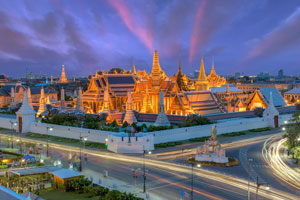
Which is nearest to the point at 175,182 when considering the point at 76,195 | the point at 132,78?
the point at 76,195

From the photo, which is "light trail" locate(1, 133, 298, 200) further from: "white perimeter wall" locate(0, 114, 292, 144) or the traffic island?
"white perimeter wall" locate(0, 114, 292, 144)

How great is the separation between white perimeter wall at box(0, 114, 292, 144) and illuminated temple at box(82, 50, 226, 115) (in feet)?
22.9

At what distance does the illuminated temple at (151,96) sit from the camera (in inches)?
1916

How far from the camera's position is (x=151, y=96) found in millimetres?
55844

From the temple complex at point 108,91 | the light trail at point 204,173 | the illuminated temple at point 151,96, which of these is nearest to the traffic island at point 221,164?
the light trail at point 204,173

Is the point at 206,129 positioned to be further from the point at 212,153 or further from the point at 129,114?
the point at 212,153

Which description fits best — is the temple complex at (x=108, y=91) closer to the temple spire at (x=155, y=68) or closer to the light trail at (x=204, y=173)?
the temple spire at (x=155, y=68)

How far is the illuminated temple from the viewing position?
4866 centimetres

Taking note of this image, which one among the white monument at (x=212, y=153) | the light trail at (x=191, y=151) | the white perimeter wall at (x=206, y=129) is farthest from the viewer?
the white perimeter wall at (x=206, y=129)

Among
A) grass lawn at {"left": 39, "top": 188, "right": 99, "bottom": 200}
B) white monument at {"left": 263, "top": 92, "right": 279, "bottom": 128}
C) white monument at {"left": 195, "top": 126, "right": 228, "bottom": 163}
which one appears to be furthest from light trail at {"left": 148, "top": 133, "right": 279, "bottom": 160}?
grass lawn at {"left": 39, "top": 188, "right": 99, "bottom": 200}

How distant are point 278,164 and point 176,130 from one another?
13129mm

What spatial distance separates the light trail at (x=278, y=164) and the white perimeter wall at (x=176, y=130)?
6868 millimetres

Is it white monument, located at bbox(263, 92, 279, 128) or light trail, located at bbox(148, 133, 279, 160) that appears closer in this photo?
light trail, located at bbox(148, 133, 279, 160)

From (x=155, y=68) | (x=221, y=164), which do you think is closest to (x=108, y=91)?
(x=155, y=68)
